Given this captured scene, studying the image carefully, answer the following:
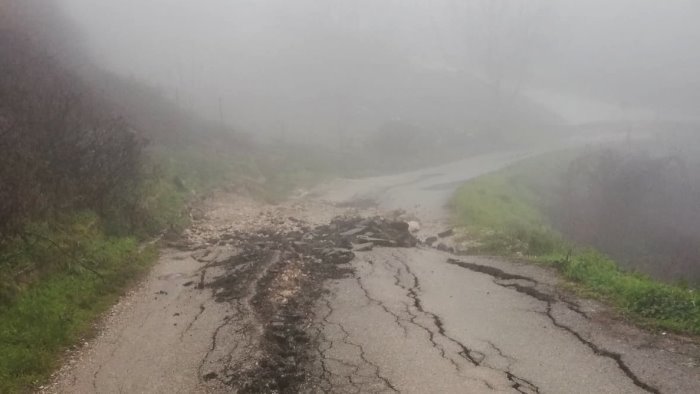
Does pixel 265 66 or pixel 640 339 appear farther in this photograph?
pixel 265 66

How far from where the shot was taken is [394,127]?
1550 inches

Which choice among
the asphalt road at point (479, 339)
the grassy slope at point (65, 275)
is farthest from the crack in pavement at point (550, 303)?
the grassy slope at point (65, 275)

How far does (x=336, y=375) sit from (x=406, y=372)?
2.87 ft

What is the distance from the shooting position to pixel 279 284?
10.2 m

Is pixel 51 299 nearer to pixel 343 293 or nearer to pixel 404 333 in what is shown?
pixel 343 293

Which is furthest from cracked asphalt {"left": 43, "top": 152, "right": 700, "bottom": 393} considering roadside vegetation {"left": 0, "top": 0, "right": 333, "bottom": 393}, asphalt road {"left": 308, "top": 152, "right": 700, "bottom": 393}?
roadside vegetation {"left": 0, "top": 0, "right": 333, "bottom": 393}

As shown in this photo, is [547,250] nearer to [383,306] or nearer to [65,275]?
[383,306]

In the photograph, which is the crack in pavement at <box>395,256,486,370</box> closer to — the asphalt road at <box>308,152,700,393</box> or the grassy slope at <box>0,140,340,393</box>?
the asphalt road at <box>308,152,700,393</box>

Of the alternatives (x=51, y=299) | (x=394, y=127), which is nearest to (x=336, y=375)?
(x=51, y=299)

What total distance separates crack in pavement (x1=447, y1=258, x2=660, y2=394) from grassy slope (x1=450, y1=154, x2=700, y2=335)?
0.70 metres

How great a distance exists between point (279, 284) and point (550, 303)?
4763 millimetres

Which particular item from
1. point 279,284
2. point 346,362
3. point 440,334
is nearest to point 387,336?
point 440,334

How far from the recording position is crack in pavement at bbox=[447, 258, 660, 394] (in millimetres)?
6472

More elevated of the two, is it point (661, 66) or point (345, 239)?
point (661, 66)
